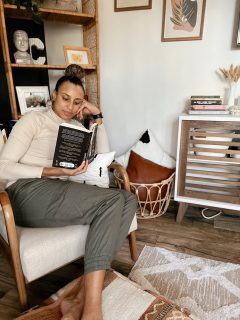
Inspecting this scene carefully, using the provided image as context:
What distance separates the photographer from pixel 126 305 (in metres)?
0.96

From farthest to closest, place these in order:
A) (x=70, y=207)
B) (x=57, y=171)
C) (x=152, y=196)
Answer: (x=152, y=196), (x=57, y=171), (x=70, y=207)

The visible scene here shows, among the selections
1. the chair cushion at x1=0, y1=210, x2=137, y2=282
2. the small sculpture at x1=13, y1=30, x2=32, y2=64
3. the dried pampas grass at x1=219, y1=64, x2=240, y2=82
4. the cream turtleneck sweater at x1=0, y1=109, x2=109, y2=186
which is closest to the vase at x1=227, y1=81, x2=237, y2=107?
the dried pampas grass at x1=219, y1=64, x2=240, y2=82

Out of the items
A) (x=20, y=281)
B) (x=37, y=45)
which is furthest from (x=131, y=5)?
(x=20, y=281)

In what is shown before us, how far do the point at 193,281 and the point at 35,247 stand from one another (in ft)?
2.87

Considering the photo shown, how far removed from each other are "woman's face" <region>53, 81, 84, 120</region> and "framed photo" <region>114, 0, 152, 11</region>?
3.68 ft

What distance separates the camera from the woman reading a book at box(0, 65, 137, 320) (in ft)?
3.30

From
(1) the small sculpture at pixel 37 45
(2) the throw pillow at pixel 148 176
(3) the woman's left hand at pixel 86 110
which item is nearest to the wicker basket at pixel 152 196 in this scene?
(2) the throw pillow at pixel 148 176

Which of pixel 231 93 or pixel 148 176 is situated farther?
pixel 148 176

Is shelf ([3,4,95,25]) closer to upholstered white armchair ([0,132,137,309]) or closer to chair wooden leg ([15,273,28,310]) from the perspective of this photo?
upholstered white armchair ([0,132,137,309])

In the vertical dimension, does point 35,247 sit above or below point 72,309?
above

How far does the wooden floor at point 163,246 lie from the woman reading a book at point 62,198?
1.21 feet

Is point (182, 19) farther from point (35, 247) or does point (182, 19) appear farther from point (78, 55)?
point (35, 247)

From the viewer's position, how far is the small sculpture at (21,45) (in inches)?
71.9

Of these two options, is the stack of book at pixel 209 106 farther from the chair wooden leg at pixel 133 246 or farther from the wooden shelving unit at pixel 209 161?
the chair wooden leg at pixel 133 246
